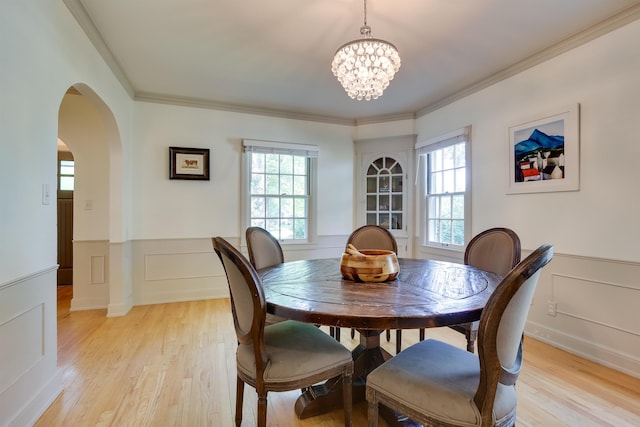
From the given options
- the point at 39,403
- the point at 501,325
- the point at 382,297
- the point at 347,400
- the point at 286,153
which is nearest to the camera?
the point at 501,325

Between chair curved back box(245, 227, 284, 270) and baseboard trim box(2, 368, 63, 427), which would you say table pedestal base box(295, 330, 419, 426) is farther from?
baseboard trim box(2, 368, 63, 427)

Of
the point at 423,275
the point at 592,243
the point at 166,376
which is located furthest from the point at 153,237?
the point at 592,243

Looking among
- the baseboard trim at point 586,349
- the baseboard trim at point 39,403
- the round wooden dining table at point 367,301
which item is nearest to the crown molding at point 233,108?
the round wooden dining table at point 367,301

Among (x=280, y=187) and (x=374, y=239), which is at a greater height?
(x=280, y=187)

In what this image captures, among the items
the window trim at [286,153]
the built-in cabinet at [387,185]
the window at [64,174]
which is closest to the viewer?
the window trim at [286,153]

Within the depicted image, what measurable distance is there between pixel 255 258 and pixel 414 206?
110 inches

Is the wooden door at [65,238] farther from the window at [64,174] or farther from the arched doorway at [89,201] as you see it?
the arched doorway at [89,201]

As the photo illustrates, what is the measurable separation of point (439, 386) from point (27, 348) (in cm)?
209

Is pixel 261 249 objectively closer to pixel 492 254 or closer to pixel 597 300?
pixel 492 254

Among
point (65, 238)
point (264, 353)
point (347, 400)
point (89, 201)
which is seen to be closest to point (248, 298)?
point (264, 353)

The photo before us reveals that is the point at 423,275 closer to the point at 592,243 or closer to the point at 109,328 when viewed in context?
the point at 592,243

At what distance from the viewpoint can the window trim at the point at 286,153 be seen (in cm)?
412

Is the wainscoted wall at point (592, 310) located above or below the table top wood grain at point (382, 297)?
below

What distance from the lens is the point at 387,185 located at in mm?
4562
